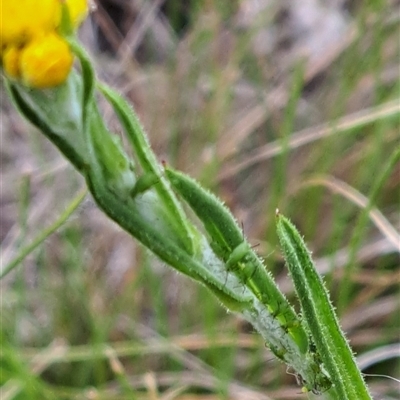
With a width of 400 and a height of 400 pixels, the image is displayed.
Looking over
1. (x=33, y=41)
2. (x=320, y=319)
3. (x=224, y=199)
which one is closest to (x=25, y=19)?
(x=33, y=41)

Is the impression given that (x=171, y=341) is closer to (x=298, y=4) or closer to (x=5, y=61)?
(x=5, y=61)

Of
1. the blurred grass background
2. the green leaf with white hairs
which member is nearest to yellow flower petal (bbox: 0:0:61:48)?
the green leaf with white hairs

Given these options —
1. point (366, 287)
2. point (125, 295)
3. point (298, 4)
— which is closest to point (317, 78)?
point (298, 4)

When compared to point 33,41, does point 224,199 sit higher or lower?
higher

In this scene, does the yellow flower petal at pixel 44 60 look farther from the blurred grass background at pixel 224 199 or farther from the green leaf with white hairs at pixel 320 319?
the blurred grass background at pixel 224 199

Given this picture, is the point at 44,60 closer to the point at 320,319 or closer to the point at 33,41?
the point at 33,41

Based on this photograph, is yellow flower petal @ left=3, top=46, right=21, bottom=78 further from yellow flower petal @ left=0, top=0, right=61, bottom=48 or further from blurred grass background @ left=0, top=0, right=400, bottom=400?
blurred grass background @ left=0, top=0, right=400, bottom=400

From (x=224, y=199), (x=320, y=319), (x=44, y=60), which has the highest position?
(x=224, y=199)

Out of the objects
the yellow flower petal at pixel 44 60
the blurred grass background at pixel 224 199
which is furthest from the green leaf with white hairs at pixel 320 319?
the blurred grass background at pixel 224 199
